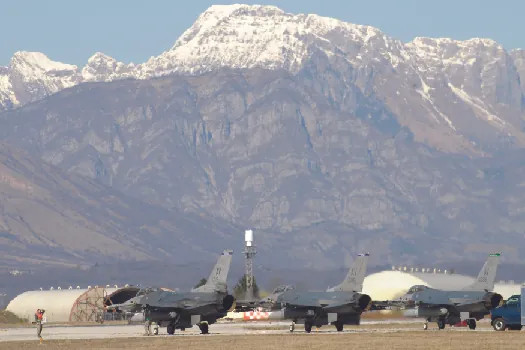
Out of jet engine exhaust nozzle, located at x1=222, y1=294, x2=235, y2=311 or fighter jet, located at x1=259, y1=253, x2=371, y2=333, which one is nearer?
jet engine exhaust nozzle, located at x1=222, y1=294, x2=235, y2=311

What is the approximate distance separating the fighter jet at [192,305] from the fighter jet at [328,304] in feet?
18.7

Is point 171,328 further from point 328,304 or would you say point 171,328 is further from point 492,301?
point 492,301

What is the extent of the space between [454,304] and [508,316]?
36.5ft

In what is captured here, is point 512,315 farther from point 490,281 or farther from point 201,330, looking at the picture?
point 201,330

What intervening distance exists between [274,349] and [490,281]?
41.9 metres

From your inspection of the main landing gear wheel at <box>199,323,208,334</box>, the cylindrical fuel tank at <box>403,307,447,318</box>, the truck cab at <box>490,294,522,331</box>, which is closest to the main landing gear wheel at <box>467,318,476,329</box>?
the cylindrical fuel tank at <box>403,307,447,318</box>

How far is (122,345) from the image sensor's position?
105 metres

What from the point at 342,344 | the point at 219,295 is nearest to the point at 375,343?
the point at 342,344

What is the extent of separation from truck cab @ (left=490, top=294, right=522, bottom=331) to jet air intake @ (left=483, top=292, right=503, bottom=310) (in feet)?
27.4

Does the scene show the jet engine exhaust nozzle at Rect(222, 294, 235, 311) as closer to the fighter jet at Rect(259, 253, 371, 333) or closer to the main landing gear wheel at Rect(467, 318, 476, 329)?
the fighter jet at Rect(259, 253, 371, 333)

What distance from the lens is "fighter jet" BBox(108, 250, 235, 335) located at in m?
123

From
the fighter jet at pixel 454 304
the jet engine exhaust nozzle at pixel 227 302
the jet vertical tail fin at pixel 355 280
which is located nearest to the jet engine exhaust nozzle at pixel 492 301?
the fighter jet at pixel 454 304

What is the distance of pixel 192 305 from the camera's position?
12356 cm

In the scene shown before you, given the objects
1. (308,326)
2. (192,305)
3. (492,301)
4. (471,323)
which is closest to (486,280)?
(492,301)
